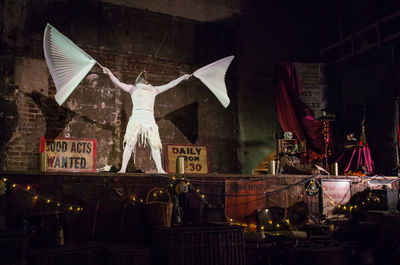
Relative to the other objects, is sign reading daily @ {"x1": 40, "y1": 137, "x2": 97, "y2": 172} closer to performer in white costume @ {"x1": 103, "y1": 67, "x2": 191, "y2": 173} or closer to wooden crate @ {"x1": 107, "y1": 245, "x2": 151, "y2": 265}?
performer in white costume @ {"x1": 103, "y1": 67, "x2": 191, "y2": 173}

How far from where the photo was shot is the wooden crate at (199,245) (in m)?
5.10

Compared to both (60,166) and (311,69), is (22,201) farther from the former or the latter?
(311,69)

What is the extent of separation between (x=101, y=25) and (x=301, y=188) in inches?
230

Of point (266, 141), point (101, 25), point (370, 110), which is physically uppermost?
point (101, 25)

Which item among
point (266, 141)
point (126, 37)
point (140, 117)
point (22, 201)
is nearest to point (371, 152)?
point (266, 141)

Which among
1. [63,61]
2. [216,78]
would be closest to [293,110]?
[216,78]

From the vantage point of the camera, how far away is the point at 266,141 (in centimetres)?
1026

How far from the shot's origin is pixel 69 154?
805cm

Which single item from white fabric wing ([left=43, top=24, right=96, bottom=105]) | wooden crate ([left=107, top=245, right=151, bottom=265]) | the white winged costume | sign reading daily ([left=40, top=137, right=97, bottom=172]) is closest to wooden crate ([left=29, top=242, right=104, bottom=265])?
wooden crate ([left=107, top=245, right=151, bottom=265])

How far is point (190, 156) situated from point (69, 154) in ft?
9.24

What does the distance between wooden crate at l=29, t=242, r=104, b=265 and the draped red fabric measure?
6.23 m

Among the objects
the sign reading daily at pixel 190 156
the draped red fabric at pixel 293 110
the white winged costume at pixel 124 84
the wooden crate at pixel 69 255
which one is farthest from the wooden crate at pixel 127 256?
the draped red fabric at pixel 293 110

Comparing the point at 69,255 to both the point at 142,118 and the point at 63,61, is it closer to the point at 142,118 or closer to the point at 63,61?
the point at 142,118

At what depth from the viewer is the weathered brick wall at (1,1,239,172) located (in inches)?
311
